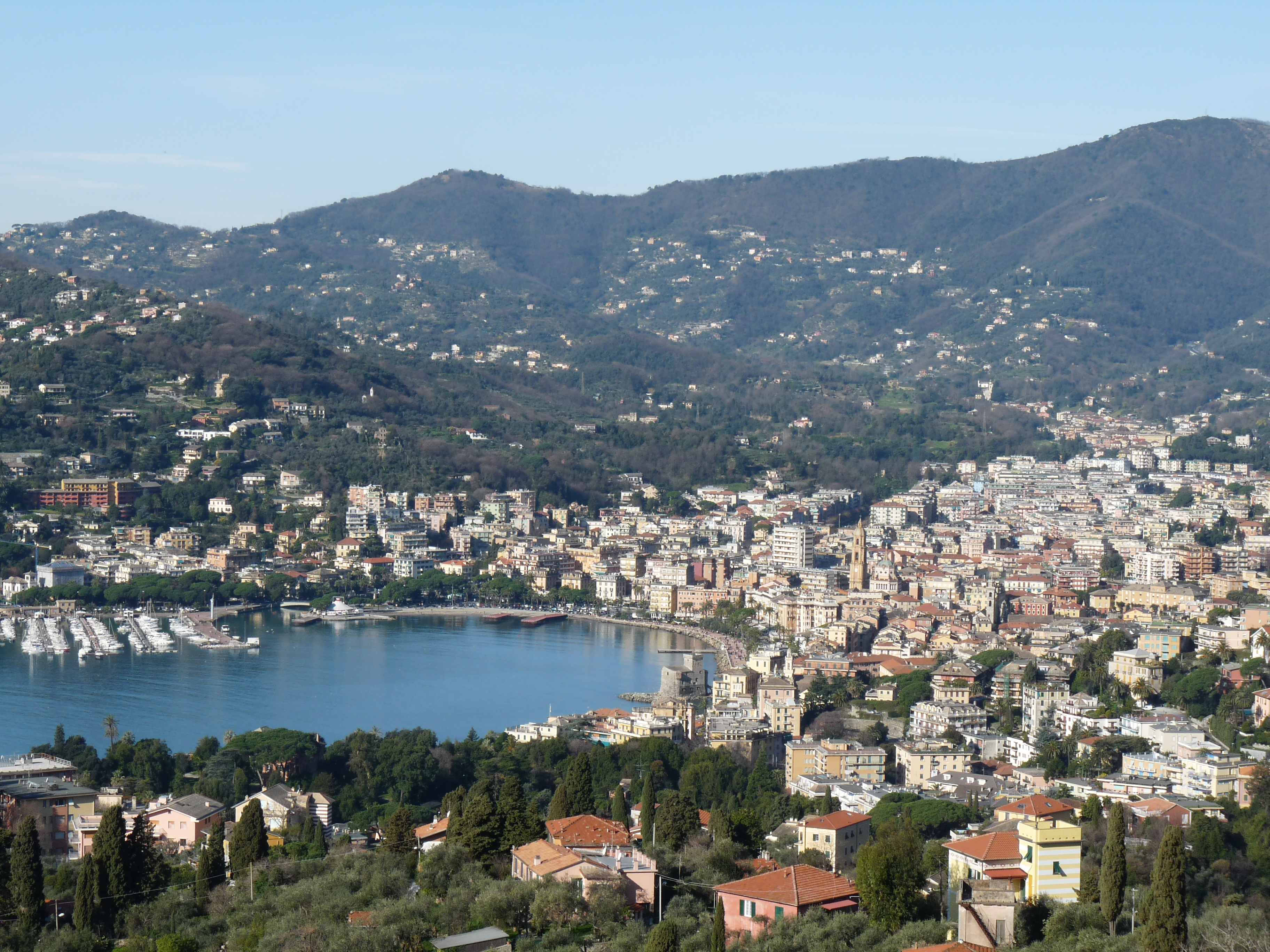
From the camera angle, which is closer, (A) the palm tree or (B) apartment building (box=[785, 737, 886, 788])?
(B) apartment building (box=[785, 737, 886, 788])

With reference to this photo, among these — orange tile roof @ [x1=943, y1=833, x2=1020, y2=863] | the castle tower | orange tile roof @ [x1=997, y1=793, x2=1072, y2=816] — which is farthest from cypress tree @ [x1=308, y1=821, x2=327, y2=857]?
the castle tower

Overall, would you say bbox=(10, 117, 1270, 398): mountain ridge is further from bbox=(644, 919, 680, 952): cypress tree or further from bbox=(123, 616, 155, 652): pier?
bbox=(644, 919, 680, 952): cypress tree

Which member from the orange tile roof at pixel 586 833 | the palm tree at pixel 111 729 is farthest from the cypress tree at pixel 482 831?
the palm tree at pixel 111 729

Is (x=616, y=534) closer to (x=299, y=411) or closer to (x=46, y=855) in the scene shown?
(x=299, y=411)

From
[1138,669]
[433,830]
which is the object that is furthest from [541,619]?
[433,830]

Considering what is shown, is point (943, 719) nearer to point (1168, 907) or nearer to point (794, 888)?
point (794, 888)

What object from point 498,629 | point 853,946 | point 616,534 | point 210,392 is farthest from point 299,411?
point 853,946
